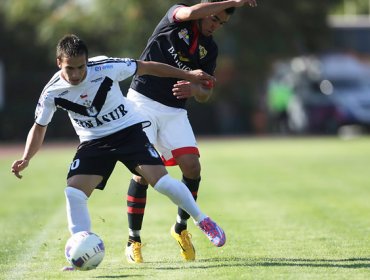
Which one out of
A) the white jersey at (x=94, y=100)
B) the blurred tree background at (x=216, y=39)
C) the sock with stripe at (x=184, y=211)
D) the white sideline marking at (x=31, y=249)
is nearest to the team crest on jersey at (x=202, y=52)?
the white jersey at (x=94, y=100)

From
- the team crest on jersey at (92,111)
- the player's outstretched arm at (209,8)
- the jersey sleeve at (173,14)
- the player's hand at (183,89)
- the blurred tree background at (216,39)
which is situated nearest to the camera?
the team crest on jersey at (92,111)

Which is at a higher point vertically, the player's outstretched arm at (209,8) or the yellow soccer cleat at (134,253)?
the player's outstretched arm at (209,8)

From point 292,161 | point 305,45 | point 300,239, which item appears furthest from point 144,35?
point 300,239

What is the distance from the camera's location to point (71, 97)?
7.40 metres

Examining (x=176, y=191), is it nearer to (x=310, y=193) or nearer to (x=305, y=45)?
(x=310, y=193)

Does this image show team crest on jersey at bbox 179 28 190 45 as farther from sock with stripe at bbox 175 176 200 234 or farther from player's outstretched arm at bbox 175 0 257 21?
sock with stripe at bbox 175 176 200 234

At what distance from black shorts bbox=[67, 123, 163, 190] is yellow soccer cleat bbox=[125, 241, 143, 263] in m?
0.73

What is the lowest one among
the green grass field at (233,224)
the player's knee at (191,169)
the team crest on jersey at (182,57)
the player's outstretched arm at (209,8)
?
the green grass field at (233,224)

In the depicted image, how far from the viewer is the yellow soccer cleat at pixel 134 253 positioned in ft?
26.1

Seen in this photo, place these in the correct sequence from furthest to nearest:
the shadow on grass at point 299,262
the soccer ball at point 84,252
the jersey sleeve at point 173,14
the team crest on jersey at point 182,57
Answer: the team crest on jersey at point 182,57 < the jersey sleeve at point 173,14 < the shadow on grass at point 299,262 < the soccer ball at point 84,252

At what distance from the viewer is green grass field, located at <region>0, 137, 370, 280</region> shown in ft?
24.2

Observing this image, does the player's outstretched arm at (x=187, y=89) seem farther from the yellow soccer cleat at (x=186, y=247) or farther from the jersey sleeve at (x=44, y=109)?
the yellow soccer cleat at (x=186, y=247)

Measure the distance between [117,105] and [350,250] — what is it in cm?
238

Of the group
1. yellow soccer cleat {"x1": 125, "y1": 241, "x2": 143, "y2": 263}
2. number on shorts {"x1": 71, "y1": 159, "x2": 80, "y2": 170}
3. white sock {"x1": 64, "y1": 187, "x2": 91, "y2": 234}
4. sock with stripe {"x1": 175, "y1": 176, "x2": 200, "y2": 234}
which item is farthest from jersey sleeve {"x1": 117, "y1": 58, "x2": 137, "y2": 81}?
yellow soccer cleat {"x1": 125, "y1": 241, "x2": 143, "y2": 263}
